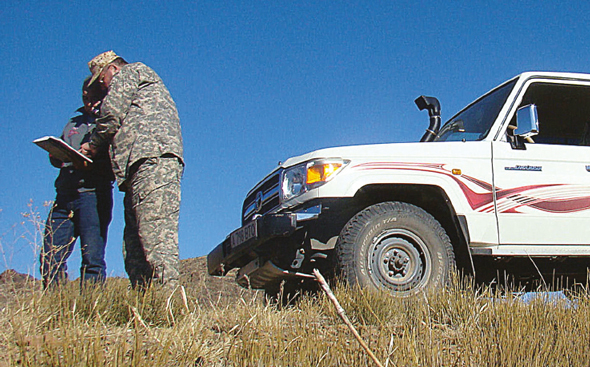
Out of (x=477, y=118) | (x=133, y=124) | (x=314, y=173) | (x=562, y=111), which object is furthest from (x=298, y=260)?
(x=562, y=111)

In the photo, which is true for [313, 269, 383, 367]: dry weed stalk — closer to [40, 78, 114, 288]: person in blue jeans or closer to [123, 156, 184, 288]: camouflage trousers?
[123, 156, 184, 288]: camouflage trousers

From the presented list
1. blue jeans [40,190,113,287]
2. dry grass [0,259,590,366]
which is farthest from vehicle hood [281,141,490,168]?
blue jeans [40,190,113,287]

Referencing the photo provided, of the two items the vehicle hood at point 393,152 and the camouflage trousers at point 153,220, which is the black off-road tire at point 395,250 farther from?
the camouflage trousers at point 153,220

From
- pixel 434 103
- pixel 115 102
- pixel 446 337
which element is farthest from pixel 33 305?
pixel 434 103

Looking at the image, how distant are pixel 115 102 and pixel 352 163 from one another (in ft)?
6.17

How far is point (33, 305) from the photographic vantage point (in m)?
3.40

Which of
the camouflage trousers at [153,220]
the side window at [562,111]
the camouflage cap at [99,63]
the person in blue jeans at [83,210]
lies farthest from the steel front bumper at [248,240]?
the side window at [562,111]

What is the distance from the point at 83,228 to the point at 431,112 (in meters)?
3.92

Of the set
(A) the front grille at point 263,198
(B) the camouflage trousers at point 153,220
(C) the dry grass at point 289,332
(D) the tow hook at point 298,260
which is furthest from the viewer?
(A) the front grille at point 263,198

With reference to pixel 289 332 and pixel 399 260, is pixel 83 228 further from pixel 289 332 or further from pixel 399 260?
pixel 399 260

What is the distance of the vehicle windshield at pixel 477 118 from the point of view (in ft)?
18.5

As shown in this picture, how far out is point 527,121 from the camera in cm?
497

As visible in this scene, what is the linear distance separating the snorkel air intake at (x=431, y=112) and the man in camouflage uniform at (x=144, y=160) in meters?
2.95

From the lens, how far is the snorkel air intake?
21.8 feet
